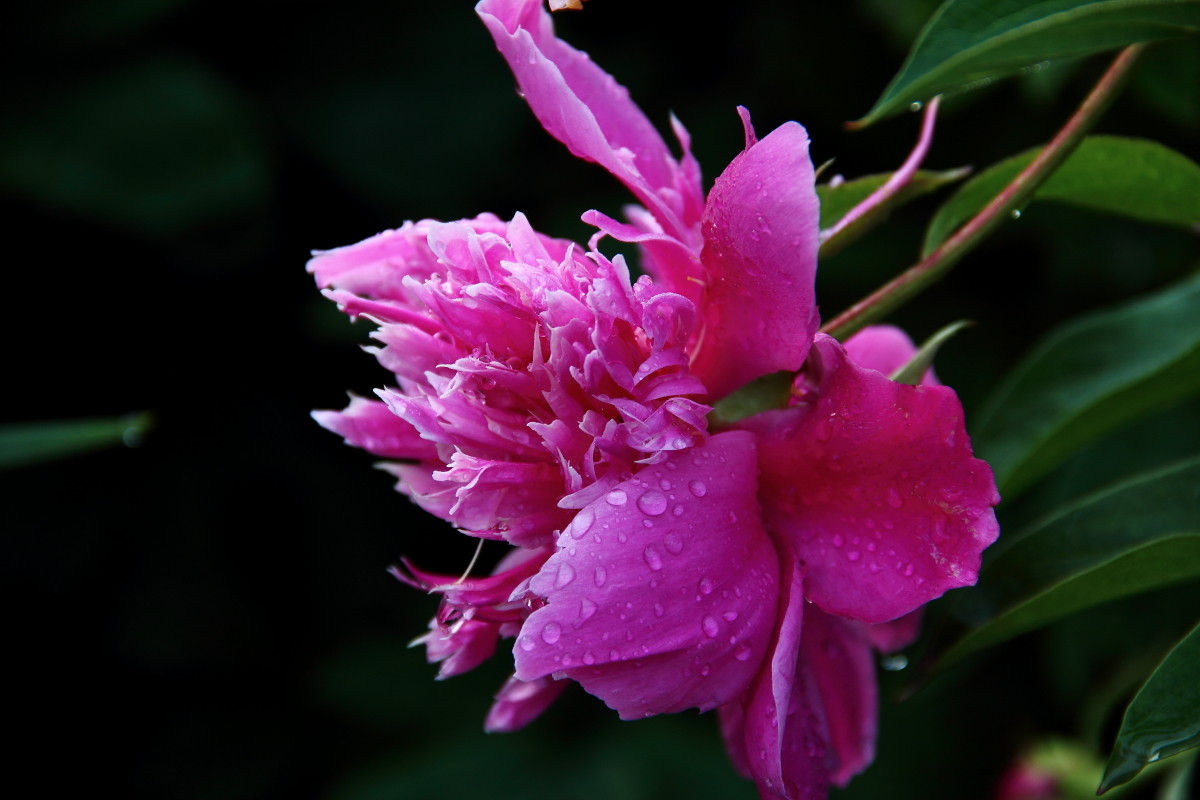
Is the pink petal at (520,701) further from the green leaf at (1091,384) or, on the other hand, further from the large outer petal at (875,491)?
the green leaf at (1091,384)

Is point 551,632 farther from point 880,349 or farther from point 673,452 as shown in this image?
point 880,349

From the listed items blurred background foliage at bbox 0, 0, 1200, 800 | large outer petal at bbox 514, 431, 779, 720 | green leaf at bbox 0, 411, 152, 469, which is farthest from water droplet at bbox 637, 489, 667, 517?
blurred background foliage at bbox 0, 0, 1200, 800

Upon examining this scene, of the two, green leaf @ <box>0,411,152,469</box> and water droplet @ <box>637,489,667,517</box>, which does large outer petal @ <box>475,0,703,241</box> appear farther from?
green leaf @ <box>0,411,152,469</box>

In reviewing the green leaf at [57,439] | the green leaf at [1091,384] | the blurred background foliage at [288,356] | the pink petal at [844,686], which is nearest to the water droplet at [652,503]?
the pink petal at [844,686]

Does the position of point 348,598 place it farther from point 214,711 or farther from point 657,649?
point 657,649

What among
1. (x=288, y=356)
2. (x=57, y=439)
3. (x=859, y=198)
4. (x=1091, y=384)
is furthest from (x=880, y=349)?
(x=288, y=356)

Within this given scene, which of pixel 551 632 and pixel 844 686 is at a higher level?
pixel 551 632
